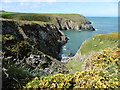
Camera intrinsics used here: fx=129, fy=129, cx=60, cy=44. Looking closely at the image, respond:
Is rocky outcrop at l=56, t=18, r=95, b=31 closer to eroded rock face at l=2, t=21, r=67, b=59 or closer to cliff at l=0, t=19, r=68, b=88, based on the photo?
cliff at l=0, t=19, r=68, b=88

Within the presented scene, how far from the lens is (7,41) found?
1753 cm

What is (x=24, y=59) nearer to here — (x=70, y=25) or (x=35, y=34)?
(x=35, y=34)

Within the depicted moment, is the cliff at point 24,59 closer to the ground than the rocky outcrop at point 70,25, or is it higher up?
closer to the ground

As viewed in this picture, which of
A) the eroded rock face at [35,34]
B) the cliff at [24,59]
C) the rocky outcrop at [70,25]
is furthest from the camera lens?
the rocky outcrop at [70,25]

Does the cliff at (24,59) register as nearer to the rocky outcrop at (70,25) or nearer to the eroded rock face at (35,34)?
the eroded rock face at (35,34)

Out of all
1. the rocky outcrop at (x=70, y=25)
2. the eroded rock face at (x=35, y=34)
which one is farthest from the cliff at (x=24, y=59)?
the rocky outcrop at (x=70, y=25)

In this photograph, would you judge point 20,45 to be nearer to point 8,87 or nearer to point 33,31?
point 8,87

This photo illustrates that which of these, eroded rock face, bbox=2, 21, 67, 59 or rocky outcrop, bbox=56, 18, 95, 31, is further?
rocky outcrop, bbox=56, 18, 95, 31

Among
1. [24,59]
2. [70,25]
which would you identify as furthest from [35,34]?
[70,25]

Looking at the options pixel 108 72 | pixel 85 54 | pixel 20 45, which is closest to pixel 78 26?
pixel 85 54

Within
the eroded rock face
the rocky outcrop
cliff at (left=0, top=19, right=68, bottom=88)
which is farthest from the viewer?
the rocky outcrop

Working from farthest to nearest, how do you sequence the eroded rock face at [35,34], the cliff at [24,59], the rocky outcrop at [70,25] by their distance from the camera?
the rocky outcrop at [70,25] < the eroded rock face at [35,34] < the cliff at [24,59]

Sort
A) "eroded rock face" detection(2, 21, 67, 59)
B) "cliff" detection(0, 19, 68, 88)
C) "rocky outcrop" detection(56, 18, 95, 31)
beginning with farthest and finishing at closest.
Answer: "rocky outcrop" detection(56, 18, 95, 31) → "eroded rock face" detection(2, 21, 67, 59) → "cliff" detection(0, 19, 68, 88)

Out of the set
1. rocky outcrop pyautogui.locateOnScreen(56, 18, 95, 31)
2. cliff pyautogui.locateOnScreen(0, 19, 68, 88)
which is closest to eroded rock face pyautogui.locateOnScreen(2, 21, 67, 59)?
cliff pyautogui.locateOnScreen(0, 19, 68, 88)
